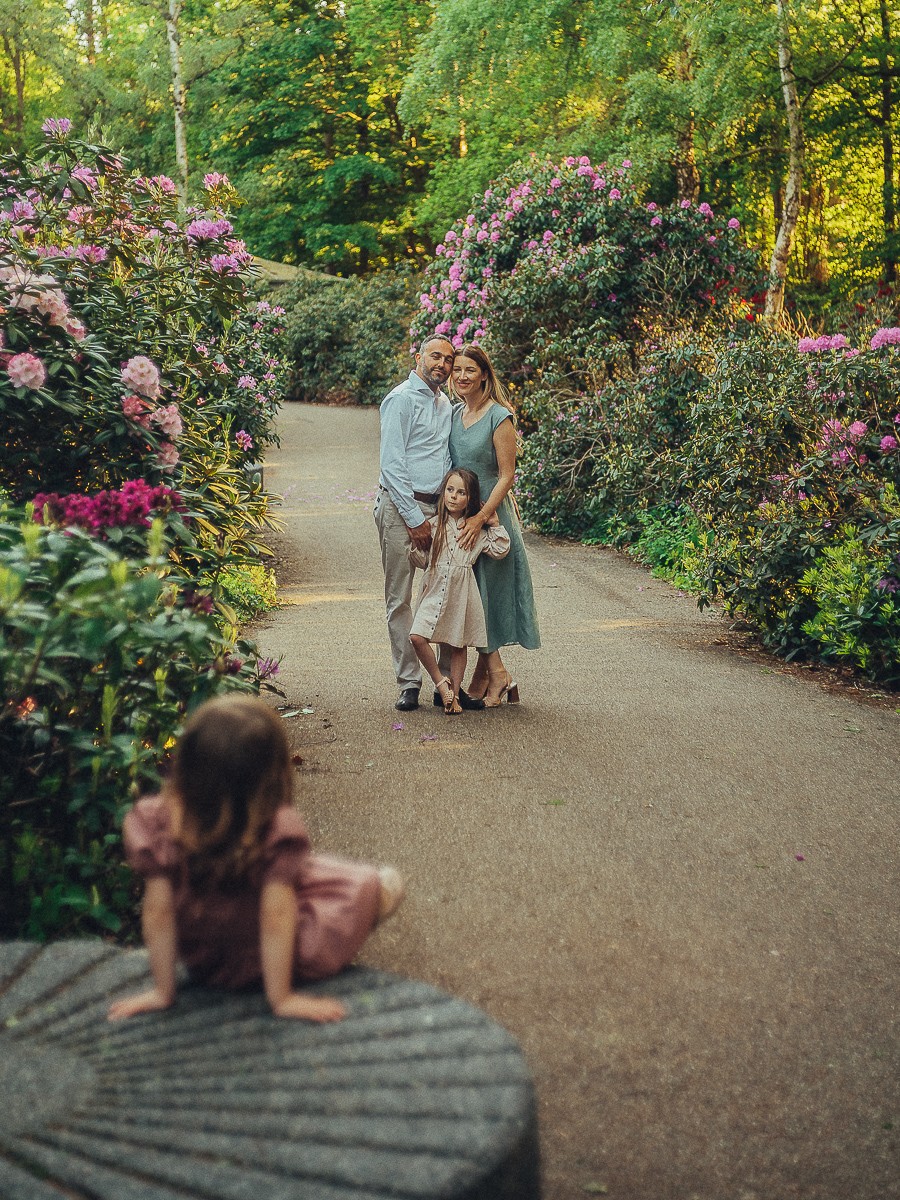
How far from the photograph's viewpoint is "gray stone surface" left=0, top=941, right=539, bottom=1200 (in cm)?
190

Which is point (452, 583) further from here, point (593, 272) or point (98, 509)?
point (593, 272)

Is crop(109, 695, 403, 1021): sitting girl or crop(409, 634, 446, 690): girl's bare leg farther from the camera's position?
crop(409, 634, 446, 690): girl's bare leg

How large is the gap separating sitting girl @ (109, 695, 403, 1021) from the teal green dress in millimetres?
3842

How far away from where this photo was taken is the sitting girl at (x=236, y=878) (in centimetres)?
229

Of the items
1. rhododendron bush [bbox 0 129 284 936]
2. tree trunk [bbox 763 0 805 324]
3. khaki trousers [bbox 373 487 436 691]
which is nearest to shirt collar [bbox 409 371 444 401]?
khaki trousers [bbox 373 487 436 691]

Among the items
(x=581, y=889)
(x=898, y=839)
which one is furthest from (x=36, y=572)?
(x=898, y=839)

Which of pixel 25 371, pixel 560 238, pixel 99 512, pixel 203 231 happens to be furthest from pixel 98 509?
pixel 560 238

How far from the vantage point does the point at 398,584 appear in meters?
6.29

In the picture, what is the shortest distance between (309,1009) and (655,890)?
201 cm

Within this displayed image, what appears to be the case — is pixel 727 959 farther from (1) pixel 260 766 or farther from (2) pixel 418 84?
(2) pixel 418 84

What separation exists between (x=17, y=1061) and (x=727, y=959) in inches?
85.4

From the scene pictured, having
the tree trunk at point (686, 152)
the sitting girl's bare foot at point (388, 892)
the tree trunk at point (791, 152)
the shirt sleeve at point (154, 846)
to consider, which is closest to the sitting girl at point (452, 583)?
the sitting girl's bare foot at point (388, 892)

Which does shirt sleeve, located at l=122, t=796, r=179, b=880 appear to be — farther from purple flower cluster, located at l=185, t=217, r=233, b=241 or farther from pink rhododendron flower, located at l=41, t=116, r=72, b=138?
pink rhododendron flower, located at l=41, t=116, r=72, b=138

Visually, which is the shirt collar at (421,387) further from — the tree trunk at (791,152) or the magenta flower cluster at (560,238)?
the tree trunk at (791,152)
